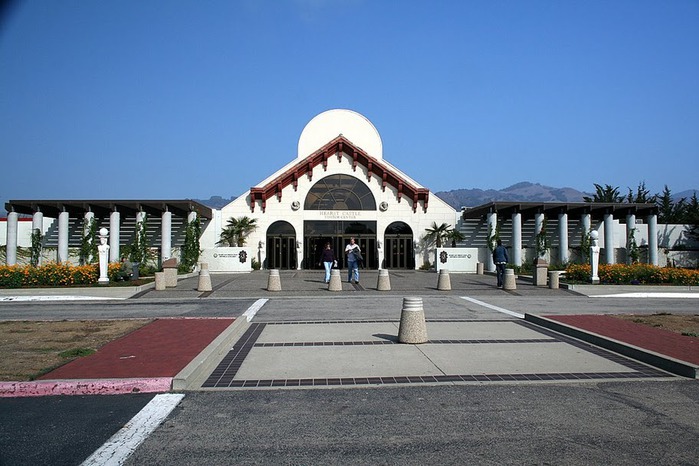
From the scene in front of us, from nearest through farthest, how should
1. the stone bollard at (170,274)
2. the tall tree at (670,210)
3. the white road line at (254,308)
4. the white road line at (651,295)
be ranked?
the white road line at (254,308) < the white road line at (651,295) < the stone bollard at (170,274) < the tall tree at (670,210)

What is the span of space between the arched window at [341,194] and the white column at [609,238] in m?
14.8

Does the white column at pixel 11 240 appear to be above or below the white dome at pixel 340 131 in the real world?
below

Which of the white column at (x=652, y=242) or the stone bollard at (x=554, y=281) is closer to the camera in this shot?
the stone bollard at (x=554, y=281)

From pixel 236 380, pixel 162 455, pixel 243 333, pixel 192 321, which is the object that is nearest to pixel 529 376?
pixel 236 380

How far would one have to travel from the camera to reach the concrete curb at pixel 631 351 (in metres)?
7.64

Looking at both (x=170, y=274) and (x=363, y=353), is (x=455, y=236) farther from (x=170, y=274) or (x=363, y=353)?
(x=363, y=353)

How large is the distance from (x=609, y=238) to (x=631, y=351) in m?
28.6

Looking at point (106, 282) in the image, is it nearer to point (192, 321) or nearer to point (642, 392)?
point (192, 321)

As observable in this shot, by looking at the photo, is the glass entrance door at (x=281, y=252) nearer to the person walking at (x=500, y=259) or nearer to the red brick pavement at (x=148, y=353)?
the person walking at (x=500, y=259)

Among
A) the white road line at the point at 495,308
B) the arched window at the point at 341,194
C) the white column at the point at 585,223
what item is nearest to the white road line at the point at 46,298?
the white road line at the point at 495,308

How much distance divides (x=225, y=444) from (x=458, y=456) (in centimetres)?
207

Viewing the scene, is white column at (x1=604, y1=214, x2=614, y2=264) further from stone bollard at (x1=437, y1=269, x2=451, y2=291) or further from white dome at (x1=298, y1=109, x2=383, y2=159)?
stone bollard at (x1=437, y1=269, x2=451, y2=291)

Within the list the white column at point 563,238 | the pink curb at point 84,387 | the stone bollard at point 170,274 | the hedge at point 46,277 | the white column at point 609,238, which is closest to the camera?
the pink curb at point 84,387

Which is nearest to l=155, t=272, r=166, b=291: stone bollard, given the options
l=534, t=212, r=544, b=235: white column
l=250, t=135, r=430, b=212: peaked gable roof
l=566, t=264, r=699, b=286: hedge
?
l=250, t=135, r=430, b=212: peaked gable roof
